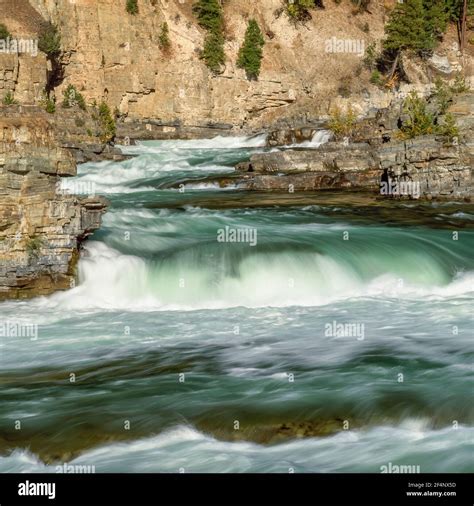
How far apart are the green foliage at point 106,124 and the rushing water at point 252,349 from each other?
27412 mm

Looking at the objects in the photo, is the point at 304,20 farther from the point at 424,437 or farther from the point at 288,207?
the point at 424,437

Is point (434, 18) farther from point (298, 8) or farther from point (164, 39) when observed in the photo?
point (164, 39)

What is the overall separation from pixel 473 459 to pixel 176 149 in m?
44.1

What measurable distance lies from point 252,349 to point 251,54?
56892 mm

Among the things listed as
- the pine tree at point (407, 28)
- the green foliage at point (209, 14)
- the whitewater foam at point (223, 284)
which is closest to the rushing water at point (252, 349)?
the whitewater foam at point (223, 284)

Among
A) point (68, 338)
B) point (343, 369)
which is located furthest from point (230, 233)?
point (343, 369)

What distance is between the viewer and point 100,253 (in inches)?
755

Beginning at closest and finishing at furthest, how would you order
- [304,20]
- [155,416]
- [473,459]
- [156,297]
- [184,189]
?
[473,459]
[155,416]
[156,297]
[184,189]
[304,20]

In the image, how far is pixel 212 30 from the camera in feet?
220

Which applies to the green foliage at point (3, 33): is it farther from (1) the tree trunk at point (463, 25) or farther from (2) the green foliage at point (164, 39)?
(1) the tree trunk at point (463, 25)

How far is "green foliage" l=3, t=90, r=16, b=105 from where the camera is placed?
5423 cm

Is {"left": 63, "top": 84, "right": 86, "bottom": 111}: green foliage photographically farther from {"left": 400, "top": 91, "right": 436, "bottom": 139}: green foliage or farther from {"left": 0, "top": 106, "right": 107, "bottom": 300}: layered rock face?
{"left": 0, "top": 106, "right": 107, "bottom": 300}: layered rock face

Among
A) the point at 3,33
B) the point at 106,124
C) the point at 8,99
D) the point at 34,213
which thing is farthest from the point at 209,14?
the point at 34,213

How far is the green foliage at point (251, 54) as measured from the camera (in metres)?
66.9
